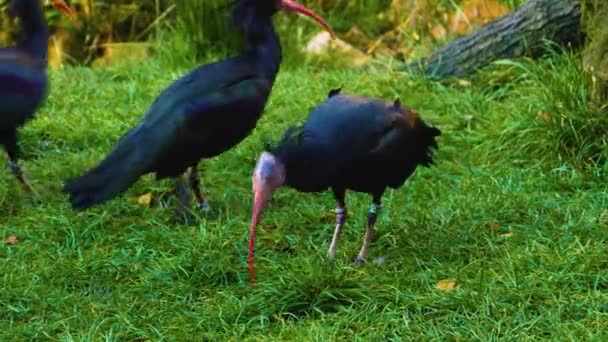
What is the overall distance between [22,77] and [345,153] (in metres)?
1.50

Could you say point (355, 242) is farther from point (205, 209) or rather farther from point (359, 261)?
point (205, 209)

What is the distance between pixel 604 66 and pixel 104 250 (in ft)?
9.03

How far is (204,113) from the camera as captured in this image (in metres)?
5.11

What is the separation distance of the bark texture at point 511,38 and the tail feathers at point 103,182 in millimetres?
3097

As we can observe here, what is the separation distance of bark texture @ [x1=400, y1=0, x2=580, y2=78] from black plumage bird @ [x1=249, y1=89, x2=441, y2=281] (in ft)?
8.40

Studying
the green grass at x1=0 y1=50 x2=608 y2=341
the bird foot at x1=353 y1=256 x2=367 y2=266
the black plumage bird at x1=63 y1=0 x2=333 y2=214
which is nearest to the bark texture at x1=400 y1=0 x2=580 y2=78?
the green grass at x1=0 y1=50 x2=608 y2=341

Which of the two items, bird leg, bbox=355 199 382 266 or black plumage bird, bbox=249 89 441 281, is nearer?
black plumage bird, bbox=249 89 441 281

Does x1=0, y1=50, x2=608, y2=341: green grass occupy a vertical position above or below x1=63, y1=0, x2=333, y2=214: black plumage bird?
below

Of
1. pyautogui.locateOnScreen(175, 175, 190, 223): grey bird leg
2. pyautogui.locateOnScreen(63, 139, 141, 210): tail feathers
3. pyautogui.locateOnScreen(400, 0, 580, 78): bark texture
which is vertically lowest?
pyautogui.locateOnScreen(400, 0, 580, 78): bark texture

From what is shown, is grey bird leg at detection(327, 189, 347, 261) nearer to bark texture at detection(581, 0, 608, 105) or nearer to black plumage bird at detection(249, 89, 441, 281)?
black plumage bird at detection(249, 89, 441, 281)

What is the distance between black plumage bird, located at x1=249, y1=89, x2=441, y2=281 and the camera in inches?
177

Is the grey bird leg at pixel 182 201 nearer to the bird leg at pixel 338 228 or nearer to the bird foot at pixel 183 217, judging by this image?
the bird foot at pixel 183 217

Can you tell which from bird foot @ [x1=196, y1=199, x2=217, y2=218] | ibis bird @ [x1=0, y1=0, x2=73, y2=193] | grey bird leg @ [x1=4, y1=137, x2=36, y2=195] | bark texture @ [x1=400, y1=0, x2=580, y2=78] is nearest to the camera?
ibis bird @ [x1=0, y1=0, x2=73, y2=193]

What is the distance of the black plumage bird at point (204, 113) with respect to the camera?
16.3ft
